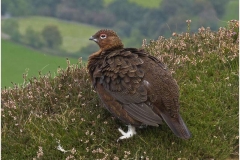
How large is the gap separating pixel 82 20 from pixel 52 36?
9501mm

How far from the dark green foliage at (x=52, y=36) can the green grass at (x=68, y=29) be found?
3.42 feet

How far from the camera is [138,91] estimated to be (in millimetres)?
5984

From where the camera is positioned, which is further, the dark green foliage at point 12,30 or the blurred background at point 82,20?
the dark green foliage at point 12,30

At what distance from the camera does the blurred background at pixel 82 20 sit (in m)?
61.4

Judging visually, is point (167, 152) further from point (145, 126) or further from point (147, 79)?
point (147, 79)

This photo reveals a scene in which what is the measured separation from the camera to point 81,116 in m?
6.72

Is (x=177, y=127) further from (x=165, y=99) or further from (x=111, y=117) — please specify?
(x=111, y=117)

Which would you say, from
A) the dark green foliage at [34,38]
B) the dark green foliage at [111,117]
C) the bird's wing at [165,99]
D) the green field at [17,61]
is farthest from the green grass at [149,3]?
the bird's wing at [165,99]

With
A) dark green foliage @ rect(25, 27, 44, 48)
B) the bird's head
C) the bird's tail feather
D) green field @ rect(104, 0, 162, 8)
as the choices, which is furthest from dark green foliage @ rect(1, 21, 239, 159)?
green field @ rect(104, 0, 162, 8)

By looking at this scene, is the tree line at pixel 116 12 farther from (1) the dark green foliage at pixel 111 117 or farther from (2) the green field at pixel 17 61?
(1) the dark green foliage at pixel 111 117

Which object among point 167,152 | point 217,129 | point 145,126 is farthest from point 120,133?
point 217,129

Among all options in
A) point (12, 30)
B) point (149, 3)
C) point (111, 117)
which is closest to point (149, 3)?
point (149, 3)

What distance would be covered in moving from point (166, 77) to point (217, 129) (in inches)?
41.7

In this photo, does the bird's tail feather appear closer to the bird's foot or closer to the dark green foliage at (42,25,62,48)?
the bird's foot
